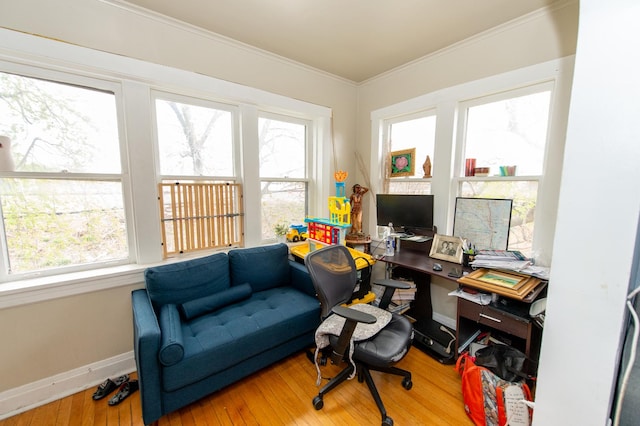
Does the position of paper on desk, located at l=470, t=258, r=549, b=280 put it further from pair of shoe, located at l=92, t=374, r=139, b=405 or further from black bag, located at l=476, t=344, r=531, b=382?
pair of shoe, located at l=92, t=374, r=139, b=405

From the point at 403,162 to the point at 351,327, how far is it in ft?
6.66

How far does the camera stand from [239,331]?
1.67 meters

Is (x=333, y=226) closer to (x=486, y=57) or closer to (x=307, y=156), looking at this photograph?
(x=307, y=156)

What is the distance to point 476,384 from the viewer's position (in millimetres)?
1510

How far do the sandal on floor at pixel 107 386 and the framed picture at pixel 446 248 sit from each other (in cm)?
276

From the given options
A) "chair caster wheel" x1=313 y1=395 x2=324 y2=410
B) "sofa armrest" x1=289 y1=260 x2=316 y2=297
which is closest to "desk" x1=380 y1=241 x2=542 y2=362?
"sofa armrest" x1=289 y1=260 x2=316 y2=297

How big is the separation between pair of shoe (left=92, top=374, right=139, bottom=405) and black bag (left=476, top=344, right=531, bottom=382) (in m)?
2.46

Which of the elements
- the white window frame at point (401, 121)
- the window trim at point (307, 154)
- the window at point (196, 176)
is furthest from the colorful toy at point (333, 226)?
the white window frame at point (401, 121)

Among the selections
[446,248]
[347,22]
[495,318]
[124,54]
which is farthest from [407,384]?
[124,54]

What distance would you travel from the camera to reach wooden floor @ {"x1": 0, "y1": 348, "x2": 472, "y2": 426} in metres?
1.51

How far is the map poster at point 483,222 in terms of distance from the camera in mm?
2076

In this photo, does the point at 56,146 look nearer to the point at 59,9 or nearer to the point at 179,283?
the point at 59,9

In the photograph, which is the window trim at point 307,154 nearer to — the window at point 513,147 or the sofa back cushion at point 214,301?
the sofa back cushion at point 214,301

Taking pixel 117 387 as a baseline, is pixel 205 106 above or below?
above
